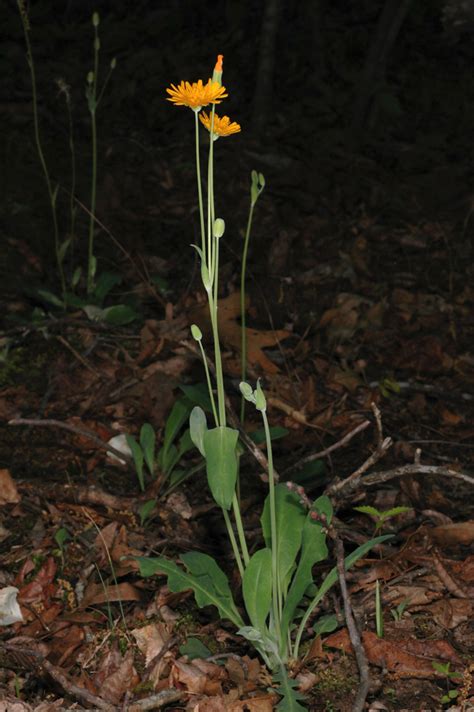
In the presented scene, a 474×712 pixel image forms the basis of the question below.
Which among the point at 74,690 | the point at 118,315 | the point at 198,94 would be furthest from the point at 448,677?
the point at 118,315

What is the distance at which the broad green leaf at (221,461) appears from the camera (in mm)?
1836

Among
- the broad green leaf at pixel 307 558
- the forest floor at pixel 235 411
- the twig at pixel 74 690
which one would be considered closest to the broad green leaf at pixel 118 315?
the forest floor at pixel 235 411

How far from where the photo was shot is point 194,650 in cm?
204

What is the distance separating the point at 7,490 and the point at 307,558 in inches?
42.9

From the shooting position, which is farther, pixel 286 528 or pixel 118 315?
pixel 118 315

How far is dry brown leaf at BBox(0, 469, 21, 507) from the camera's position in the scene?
2.68m

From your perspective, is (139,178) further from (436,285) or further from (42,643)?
(42,643)

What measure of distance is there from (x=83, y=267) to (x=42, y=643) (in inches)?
97.5

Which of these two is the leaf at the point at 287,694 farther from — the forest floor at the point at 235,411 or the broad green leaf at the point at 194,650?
the broad green leaf at the point at 194,650

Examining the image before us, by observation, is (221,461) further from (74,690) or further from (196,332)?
(74,690)

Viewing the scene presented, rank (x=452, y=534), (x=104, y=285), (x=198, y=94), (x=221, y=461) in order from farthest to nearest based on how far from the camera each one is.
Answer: (x=104, y=285) → (x=452, y=534) → (x=221, y=461) → (x=198, y=94)

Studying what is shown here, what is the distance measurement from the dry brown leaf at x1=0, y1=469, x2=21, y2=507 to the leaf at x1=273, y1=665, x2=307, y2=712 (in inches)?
43.4

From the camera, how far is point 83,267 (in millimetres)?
4316

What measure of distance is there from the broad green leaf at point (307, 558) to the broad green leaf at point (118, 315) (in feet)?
5.79
